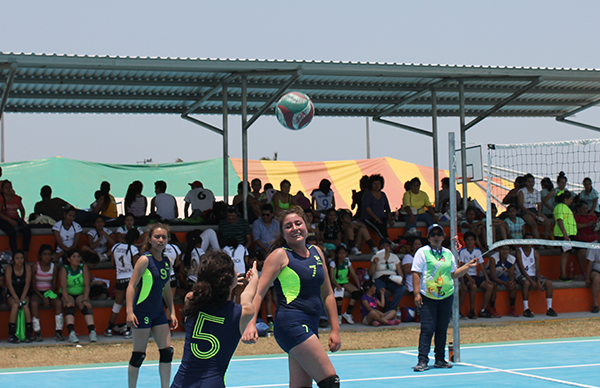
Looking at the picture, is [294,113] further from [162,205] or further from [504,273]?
[504,273]

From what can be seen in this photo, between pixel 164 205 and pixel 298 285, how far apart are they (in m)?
10.4

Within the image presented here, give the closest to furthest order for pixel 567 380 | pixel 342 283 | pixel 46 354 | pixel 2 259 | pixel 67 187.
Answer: pixel 567 380
pixel 46 354
pixel 2 259
pixel 342 283
pixel 67 187

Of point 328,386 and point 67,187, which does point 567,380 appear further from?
point 67,187

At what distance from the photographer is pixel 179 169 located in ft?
91.3

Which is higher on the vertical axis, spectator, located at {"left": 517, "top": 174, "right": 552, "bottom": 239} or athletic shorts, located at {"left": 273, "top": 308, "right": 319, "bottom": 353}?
spectator, located at {"left": 517, "top": 174, "right": 552, "bottom": 239}

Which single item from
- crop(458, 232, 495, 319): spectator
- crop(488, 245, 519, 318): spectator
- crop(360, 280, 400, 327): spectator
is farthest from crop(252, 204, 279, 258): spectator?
crop(488, 245, 519, 318): spectator

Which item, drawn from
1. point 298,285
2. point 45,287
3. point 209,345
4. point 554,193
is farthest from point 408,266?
point 209,345

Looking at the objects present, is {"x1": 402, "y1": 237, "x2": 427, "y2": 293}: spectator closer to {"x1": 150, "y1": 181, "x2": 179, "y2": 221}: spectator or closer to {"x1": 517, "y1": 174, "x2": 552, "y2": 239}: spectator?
{"x1": 517, "y1": 174, "x2": 552, "y2": 239}: spectator

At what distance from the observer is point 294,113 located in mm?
12586

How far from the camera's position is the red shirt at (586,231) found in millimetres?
15438

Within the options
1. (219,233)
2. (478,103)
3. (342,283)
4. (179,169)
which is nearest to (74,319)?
(219,233)

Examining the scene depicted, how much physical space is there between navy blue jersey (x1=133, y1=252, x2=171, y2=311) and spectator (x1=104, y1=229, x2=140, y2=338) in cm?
509

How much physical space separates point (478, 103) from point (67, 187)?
15053 millimetres

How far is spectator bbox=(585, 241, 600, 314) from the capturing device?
15023 millimetres
